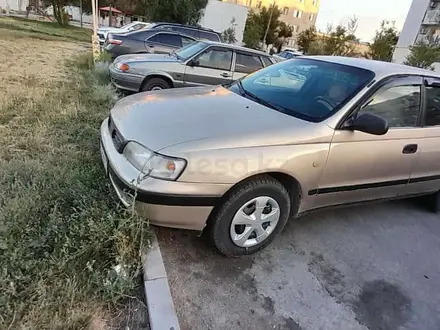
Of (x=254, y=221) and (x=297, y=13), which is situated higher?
(x=297, y=13)

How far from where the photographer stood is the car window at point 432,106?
3.40 meters

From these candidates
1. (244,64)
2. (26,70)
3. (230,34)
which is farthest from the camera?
(230,34)

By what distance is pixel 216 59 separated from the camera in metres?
7.05

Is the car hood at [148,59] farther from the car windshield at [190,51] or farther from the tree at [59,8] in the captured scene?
the tree at [59,8]

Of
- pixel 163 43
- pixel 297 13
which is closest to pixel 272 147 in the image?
pixel 163 43

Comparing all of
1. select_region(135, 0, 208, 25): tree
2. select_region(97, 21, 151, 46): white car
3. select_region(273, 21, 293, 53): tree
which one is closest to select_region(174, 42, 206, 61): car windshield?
select_region(97, 21, 151, 46): white car

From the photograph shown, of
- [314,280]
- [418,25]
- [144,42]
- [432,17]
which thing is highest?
[432,17]

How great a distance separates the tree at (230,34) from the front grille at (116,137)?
24.0 m

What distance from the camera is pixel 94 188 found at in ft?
9.84

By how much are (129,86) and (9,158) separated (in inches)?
138

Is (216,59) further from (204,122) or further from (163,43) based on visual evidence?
(204,122)

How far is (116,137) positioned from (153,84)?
14.1 ft

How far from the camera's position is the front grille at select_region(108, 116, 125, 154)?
2.61 meters

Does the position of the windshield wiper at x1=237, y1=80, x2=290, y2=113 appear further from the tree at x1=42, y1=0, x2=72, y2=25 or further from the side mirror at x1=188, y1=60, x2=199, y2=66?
the tree at x1=42, y1=0, x2=72, y2=25
